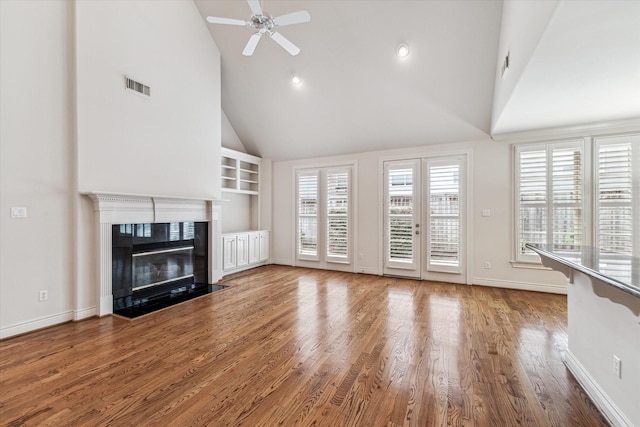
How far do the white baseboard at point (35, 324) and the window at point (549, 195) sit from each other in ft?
21.5

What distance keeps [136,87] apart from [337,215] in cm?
418

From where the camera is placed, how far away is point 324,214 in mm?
6496

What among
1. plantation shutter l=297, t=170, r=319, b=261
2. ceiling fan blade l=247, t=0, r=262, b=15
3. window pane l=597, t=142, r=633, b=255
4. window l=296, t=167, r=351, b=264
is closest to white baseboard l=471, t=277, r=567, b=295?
window pane l=597, t=142, r=633, b=255

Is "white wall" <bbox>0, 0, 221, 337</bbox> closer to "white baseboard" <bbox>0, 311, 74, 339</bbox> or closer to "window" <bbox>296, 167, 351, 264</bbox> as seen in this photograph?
"white baseboard" <bbox>0, 311, 74, 339</bbox>

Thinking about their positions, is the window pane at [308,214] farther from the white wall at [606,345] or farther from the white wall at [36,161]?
the white wall at [606,345]

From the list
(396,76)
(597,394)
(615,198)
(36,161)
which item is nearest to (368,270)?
(396,76)

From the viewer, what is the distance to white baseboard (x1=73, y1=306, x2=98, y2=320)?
11.2ft

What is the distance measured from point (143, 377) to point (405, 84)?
4.97m

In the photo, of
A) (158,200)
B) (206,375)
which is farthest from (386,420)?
(158,200)

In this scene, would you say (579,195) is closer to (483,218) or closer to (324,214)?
(483,218)

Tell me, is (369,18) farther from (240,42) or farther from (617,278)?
(617,278)

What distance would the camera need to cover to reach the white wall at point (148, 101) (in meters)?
3.48

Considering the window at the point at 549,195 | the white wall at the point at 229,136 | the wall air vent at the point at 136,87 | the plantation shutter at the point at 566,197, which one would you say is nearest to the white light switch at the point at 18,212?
the wall air vent at the point at 136,87

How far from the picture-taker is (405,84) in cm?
461
